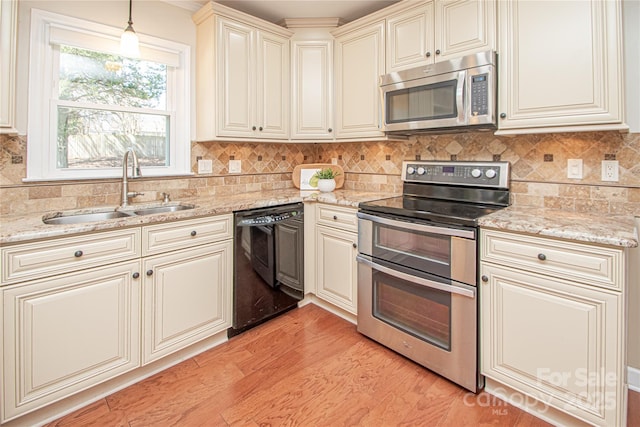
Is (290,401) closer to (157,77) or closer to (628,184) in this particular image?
(628,184)

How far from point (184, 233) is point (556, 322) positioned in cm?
193

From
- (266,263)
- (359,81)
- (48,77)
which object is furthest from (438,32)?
(48,77)

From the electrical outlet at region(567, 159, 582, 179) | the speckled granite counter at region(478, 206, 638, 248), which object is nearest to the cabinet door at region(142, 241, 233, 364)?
the speckled granite counter at region(478, 206, 638, 248)

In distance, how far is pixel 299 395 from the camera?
1.78m

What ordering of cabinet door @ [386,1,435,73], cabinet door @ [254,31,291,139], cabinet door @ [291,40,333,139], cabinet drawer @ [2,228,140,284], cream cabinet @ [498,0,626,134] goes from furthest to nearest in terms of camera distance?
cabinet door @ [291,40,333,139] < cabinet door @ [254,31,291,139] < cabinet door @ [386,1,435,73] < cream cabinet @ [498,0,626,134] < cabinet drawer @ [2,228,140,284]

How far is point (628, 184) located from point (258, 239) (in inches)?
83.9

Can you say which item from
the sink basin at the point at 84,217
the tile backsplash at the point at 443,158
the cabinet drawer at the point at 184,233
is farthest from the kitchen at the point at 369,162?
the cabinet drawer at the point at 184,233

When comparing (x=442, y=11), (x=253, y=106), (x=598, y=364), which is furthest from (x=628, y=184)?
(x=253, y=106)

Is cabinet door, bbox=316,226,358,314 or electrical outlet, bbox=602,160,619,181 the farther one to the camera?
cabinet door, bbox=316,226,358,314

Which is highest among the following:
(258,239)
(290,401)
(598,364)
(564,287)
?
(258,239)

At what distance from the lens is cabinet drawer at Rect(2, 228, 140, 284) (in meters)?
A: 1.45

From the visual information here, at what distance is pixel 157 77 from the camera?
2504mm

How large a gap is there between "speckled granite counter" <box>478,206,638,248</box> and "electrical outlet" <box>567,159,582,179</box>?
0.24 meters

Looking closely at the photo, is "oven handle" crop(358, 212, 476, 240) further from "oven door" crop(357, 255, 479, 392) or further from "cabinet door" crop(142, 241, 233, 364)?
"cabinet door" crop(142, 241, 233, 364)
